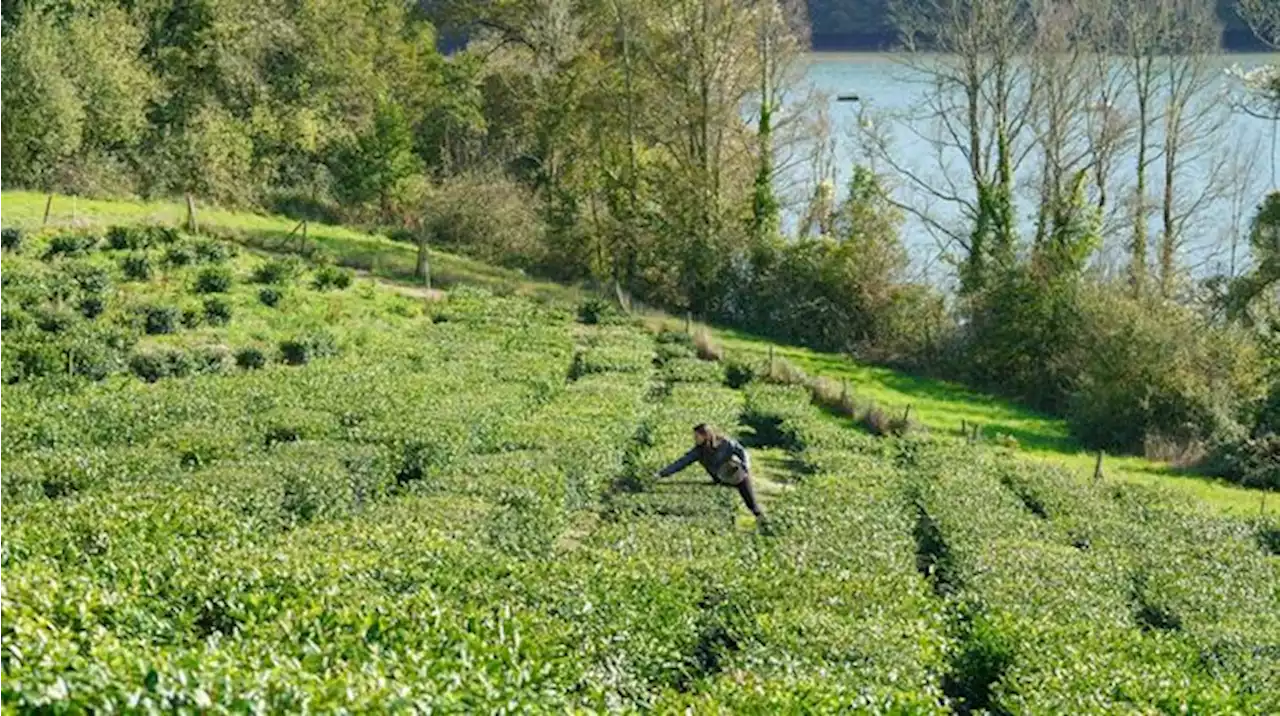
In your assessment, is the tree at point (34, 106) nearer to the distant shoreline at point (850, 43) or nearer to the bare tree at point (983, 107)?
the bare tree at point (983, 107)

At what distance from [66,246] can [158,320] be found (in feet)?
19.3

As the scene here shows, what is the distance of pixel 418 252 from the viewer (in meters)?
49.2

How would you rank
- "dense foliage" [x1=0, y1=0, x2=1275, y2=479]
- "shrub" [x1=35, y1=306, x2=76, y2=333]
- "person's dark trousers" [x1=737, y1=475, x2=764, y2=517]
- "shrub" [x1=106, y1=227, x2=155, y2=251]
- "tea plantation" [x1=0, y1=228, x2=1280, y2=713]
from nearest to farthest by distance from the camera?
"tea plantation" [x1=0, y1=228, x2=1280, y2=713]
"person's dark trousers" [x1=737, y1=475, x2=764, y2=517]
"shrub" [x1=35, y1=306, x2=76, y2=333]
"shrub" [x1=106, y1=227, x2=155, y2=251]
"dense foliage" [x1=0, y1=0, x2=1275, y2=479]

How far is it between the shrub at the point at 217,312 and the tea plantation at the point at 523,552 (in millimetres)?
748

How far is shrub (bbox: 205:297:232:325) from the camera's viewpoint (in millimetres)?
34125

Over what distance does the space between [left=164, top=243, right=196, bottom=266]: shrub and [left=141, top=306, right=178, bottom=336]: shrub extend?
5072 millimetres

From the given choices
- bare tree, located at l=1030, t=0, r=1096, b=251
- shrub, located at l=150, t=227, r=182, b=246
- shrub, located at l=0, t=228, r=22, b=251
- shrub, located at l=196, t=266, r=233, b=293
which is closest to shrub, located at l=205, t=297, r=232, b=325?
shrub, located at l=196, t=266, r=233, b=293

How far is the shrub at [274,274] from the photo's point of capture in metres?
38.6

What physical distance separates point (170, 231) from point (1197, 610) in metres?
32.9

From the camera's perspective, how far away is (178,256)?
3762cm

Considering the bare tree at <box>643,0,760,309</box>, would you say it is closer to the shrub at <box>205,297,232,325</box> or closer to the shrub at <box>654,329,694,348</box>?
the shrub at <box>654,329,694,348</box>

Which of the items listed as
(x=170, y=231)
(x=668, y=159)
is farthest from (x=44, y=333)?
(x=668, y=159)

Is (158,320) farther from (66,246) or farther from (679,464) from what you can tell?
(679,464)

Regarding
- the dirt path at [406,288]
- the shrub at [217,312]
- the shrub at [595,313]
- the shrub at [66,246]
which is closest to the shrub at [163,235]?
the shrub at [66,246]
